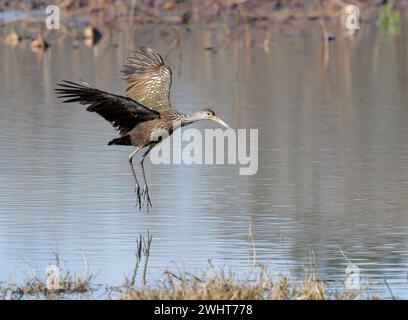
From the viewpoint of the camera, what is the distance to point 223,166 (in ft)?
41.3

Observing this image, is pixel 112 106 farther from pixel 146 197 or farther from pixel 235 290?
pixel 235 290

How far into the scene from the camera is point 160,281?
774 cm

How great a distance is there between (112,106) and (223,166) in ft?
8.40

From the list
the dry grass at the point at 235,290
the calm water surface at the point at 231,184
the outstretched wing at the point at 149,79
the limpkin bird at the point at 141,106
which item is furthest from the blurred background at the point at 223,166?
the outstretched wing at the point at 149,79

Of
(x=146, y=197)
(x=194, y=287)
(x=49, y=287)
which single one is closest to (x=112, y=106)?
(x=146, y=197)

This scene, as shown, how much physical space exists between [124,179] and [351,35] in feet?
50.1

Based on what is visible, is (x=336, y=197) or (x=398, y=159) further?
(x=398, y=159)

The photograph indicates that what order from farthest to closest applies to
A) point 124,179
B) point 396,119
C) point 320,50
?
point 320,50 → point 396,119 → point 124,179

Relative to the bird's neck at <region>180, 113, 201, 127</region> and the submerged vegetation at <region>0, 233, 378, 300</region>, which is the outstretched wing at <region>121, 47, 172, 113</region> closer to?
the bird's neck at <region>180, 113, 201, 127</region>

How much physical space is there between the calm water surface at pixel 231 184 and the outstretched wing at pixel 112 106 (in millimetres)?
642

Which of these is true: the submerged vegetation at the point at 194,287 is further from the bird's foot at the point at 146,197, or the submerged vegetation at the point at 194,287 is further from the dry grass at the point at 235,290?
the bird's foot at the point at 146,197

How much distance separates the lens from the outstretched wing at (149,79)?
1191 centimetres
